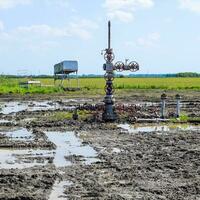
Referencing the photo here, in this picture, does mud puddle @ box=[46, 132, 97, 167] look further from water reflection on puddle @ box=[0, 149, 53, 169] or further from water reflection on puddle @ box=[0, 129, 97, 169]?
water reflection on puddle @ box=[0, 149, 53, 169]

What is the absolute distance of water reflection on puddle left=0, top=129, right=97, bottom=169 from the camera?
536 inches

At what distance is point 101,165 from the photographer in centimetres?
1323

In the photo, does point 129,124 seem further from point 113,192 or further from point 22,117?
point 113,192

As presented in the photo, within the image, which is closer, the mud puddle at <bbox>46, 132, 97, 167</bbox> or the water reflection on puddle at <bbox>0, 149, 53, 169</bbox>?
the water reflection on puddle at <bbox>0, 149, 53, 169</bbox>

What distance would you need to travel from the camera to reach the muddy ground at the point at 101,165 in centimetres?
1022

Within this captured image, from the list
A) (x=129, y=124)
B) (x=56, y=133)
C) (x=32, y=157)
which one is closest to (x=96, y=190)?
(x=32, y=157)

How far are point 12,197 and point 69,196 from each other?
3.29ft

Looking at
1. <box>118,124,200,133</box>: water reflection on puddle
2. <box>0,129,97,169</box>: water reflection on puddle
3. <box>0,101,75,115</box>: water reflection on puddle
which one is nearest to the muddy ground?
<box>0,129,97,169</box>: water reflection on puddle

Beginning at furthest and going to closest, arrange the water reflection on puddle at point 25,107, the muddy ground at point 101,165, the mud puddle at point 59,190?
the water reflection on puddle at point 25,107 < the muddy ground at point 101,165 < the mud puddle at point 59,190

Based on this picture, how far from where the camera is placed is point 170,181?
11.2 meters

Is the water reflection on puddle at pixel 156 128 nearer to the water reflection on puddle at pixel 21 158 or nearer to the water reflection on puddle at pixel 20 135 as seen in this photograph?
the water reflection on puddle at pixel 20 135

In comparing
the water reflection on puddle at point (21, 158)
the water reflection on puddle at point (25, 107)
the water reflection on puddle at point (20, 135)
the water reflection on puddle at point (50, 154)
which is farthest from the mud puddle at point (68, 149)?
the water reflection on puddle at point (25, 107)

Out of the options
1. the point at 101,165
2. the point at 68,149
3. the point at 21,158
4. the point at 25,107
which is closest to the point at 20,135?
the point at 68,149

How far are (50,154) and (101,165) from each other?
2429 mm
